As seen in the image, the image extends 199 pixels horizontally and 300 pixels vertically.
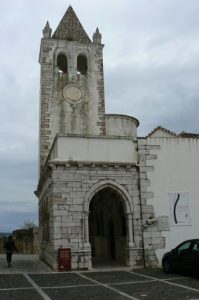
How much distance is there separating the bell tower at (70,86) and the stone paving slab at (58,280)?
881 cm

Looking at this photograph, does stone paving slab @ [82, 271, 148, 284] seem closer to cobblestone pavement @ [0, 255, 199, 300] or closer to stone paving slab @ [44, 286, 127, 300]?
cobblestone pavement @ [0, 255, 199, 300]

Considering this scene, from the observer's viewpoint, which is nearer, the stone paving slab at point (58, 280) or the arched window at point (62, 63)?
the stone paving slab at point (58, 280)

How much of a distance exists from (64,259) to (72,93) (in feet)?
37.1

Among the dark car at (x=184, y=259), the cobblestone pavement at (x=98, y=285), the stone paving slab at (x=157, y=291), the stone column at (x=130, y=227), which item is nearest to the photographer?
the stone paving slab at (x=157, y=291)

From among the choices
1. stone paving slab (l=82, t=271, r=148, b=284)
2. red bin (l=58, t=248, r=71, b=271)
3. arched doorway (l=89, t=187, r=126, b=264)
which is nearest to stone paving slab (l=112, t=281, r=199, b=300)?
stone paving slab (l=82, t=271, r=148, b=284)

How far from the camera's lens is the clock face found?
23094 millimetres

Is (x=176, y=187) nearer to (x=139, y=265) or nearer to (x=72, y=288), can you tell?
(x=139, y=265)

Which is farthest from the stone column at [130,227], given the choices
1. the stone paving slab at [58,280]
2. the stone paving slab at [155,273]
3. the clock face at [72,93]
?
the clock face at [72,93]

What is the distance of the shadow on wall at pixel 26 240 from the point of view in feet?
88.3

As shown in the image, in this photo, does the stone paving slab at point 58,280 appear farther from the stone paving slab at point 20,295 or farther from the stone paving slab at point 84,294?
the stone paving slab at point 20,295

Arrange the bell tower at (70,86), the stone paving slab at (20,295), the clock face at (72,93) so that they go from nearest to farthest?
1. the stone paving slab at (20,295)
2. the bell tower at (70,86)
3. the clock face at (72,93)

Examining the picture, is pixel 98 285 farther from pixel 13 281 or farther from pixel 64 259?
pixel 64 259

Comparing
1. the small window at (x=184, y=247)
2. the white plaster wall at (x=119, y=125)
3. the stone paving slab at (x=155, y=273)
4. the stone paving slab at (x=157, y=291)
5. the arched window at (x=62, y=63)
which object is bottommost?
the stone paving slab at (x=155, y=273)

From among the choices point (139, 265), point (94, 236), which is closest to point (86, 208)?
point (139, 265)
